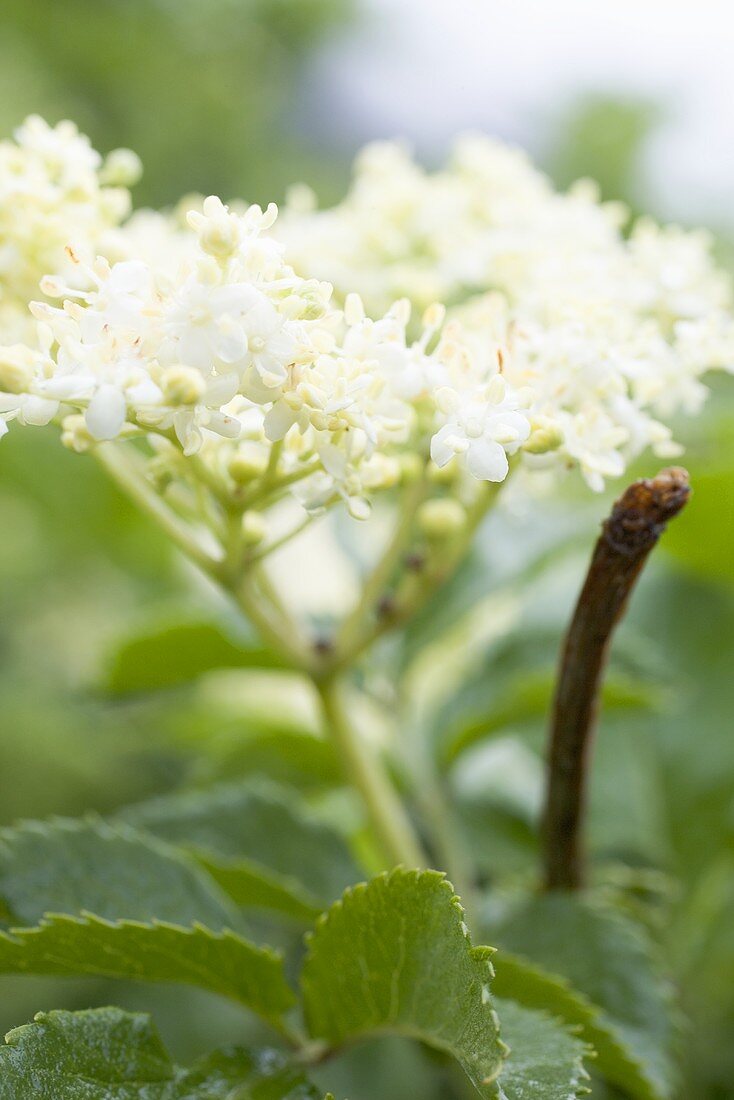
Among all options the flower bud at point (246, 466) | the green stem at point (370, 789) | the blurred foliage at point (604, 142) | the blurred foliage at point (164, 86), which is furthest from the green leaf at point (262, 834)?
the blurred foliage at point (164, 86)

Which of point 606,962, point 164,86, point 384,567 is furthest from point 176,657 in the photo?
point 164,86

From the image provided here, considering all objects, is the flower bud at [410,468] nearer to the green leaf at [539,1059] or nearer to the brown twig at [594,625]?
the brown twig at [594,625]

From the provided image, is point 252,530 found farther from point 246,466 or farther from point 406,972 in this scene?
point 406,972

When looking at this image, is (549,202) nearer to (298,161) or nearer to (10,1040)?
(10,1040)

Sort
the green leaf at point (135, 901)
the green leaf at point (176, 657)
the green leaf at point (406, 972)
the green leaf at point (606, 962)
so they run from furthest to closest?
the green leaf at point (176, 657) → the green leaf at point (606, 962) → the green leaf at point (135, 901) → the green leaf at point (406, 972)

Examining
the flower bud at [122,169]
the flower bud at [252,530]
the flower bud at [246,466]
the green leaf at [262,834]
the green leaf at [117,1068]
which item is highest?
the flower bud at [122,169]

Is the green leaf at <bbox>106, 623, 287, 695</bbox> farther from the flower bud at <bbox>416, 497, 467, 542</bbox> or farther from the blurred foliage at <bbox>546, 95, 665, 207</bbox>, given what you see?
the blurred foliage at <bbox>546, 95, 665, 207</bbox>
